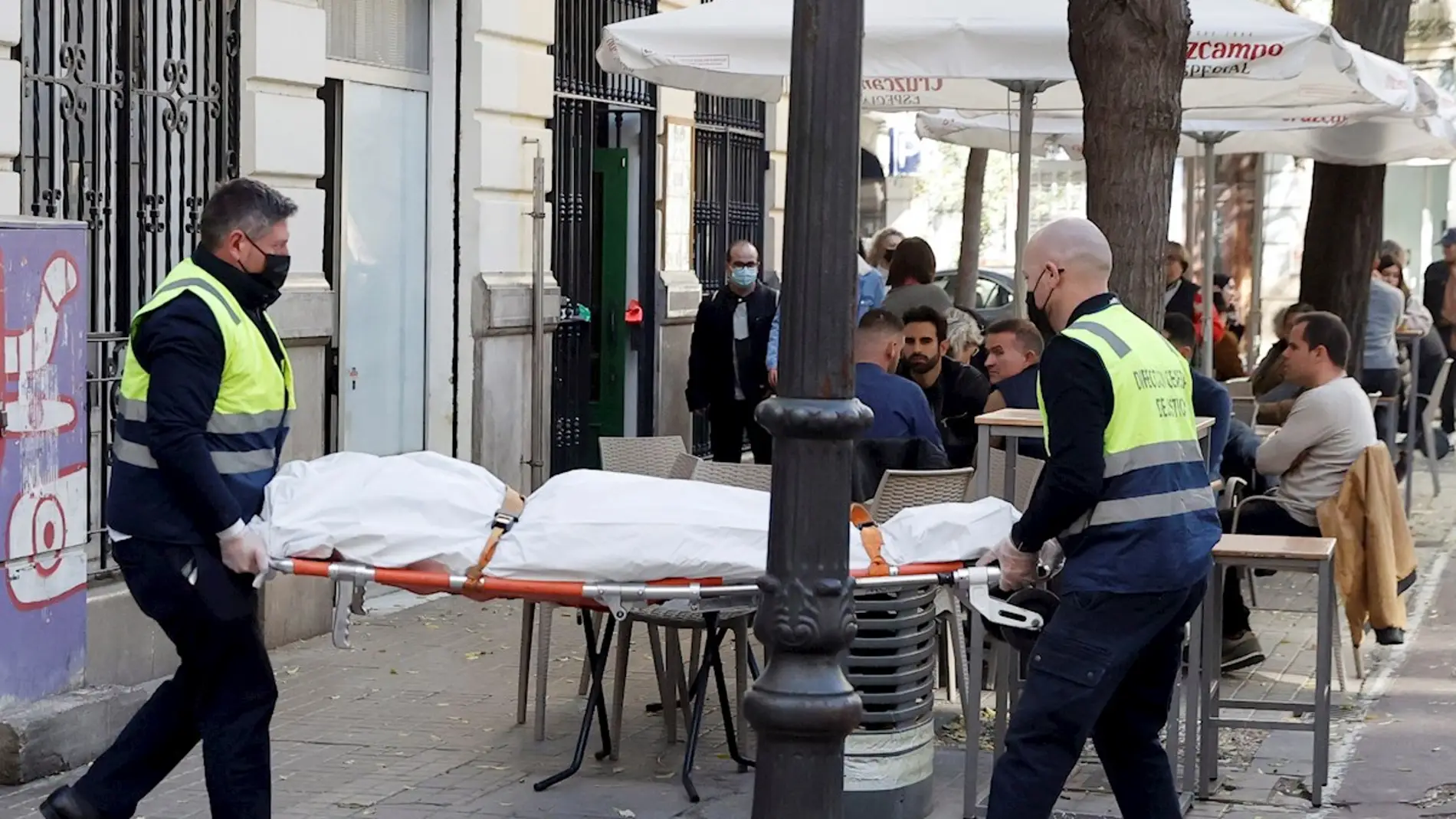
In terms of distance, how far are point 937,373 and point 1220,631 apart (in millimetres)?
3002

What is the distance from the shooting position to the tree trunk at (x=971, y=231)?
18250mm

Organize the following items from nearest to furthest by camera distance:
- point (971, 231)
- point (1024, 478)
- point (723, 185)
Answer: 1. point (1024, 478)
2. point (723, 185)
3. point (971, 231)

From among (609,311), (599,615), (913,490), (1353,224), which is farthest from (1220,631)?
(1353,224)

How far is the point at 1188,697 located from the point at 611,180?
836cm

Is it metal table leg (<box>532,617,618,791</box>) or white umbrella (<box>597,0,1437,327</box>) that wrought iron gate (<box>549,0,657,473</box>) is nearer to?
white umbrella (<box>597,0,1437,327</box>)

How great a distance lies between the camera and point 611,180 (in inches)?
562

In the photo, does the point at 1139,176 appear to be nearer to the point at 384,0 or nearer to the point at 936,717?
the point at 936,717

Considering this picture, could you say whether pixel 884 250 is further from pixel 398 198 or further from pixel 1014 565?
pixel 1014 565

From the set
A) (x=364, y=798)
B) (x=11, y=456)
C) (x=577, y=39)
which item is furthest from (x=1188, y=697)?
(x=577, y=39)

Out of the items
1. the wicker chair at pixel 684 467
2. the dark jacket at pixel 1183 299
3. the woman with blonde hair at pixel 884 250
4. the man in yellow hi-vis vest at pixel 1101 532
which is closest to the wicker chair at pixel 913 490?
the wicker chair at pixel 684 467

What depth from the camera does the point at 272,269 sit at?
5582 mm

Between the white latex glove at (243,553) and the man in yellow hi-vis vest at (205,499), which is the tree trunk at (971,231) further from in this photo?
the white latex glove at (243,553)

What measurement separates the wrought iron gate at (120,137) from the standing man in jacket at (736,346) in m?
4.66

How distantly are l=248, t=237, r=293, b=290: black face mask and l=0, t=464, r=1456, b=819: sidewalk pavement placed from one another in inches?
73.2
